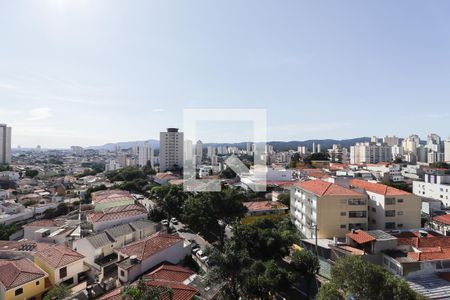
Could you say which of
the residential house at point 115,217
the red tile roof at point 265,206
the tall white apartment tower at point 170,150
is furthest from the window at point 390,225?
the tall white apartment tower at point 170,150

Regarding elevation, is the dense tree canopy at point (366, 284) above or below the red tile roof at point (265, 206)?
above

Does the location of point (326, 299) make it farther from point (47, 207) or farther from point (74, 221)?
point (47, 207)

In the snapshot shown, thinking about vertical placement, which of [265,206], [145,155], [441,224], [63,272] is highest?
[145,155]

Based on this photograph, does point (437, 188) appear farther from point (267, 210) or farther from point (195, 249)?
point (195, 249)

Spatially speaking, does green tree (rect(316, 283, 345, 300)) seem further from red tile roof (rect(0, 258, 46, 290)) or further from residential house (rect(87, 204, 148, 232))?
residential house (rect(87, 204, 148, 232))

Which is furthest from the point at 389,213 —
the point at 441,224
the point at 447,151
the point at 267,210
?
the point at 447,151

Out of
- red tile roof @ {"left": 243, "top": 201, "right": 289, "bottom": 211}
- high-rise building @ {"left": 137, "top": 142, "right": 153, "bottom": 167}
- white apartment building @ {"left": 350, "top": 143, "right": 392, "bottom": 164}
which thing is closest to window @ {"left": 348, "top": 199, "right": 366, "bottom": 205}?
red tile roof @ {"left": 243, "top": 201, "right": 289, "bottom": 211}

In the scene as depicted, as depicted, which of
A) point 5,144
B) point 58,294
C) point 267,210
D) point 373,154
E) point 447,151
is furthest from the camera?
point 5,144

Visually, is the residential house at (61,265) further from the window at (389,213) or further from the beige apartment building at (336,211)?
the window at (389,213)
